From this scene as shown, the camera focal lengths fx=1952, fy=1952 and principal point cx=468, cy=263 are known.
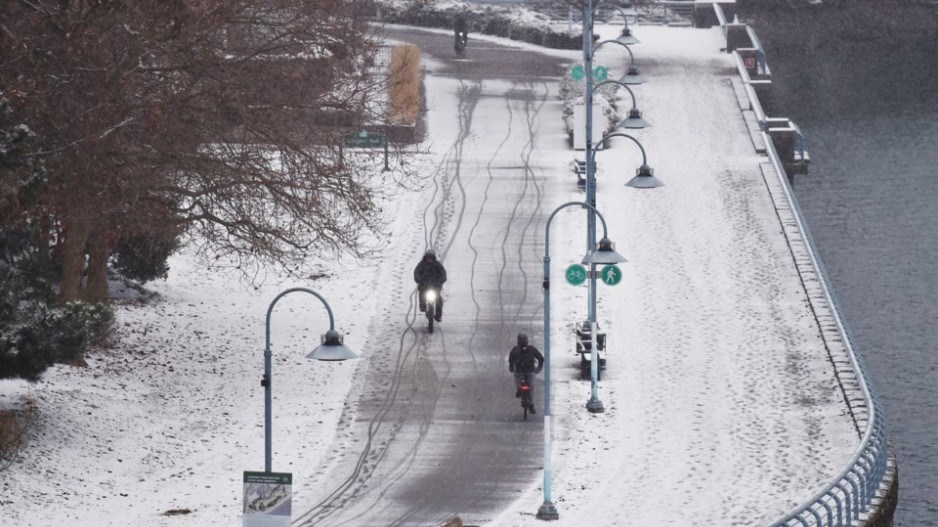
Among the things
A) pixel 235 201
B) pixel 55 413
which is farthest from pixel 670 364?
pixel 55 413

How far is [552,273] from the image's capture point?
42781mm

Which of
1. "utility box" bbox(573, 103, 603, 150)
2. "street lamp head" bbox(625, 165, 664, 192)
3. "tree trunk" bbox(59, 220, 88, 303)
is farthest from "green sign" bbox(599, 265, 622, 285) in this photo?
"tree trunk" bbox(59, 220, 88, 303)

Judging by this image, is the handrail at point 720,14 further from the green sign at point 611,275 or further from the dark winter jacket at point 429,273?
the green sign at point 611,275

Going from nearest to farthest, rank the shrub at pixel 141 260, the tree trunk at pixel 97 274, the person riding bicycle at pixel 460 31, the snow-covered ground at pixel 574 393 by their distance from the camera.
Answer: the snow-covered ground at pixel 574 393
the tree trunk at pixel 97 274
the shrub at pixel 141 260
the person riding bicycle at pixel 460 31

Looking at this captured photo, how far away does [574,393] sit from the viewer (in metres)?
35.1

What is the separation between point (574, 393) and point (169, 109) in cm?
879

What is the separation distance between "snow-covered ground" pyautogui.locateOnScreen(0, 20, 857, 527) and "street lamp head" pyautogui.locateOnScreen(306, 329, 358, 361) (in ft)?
12.8

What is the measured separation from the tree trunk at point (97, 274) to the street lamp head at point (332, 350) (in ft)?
37.4

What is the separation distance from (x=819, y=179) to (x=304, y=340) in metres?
29.6

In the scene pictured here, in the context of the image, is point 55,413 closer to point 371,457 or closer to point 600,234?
point 371,457

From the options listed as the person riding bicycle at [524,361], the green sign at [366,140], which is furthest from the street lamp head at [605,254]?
the green sign at [366,140]

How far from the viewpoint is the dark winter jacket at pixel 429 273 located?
38188 millimetres

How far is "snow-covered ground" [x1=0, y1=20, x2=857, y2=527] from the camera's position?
29.3 metres

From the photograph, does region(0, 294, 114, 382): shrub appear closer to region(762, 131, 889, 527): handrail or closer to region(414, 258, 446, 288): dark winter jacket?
region(414, 258, 446, 288): dark winter jacket
